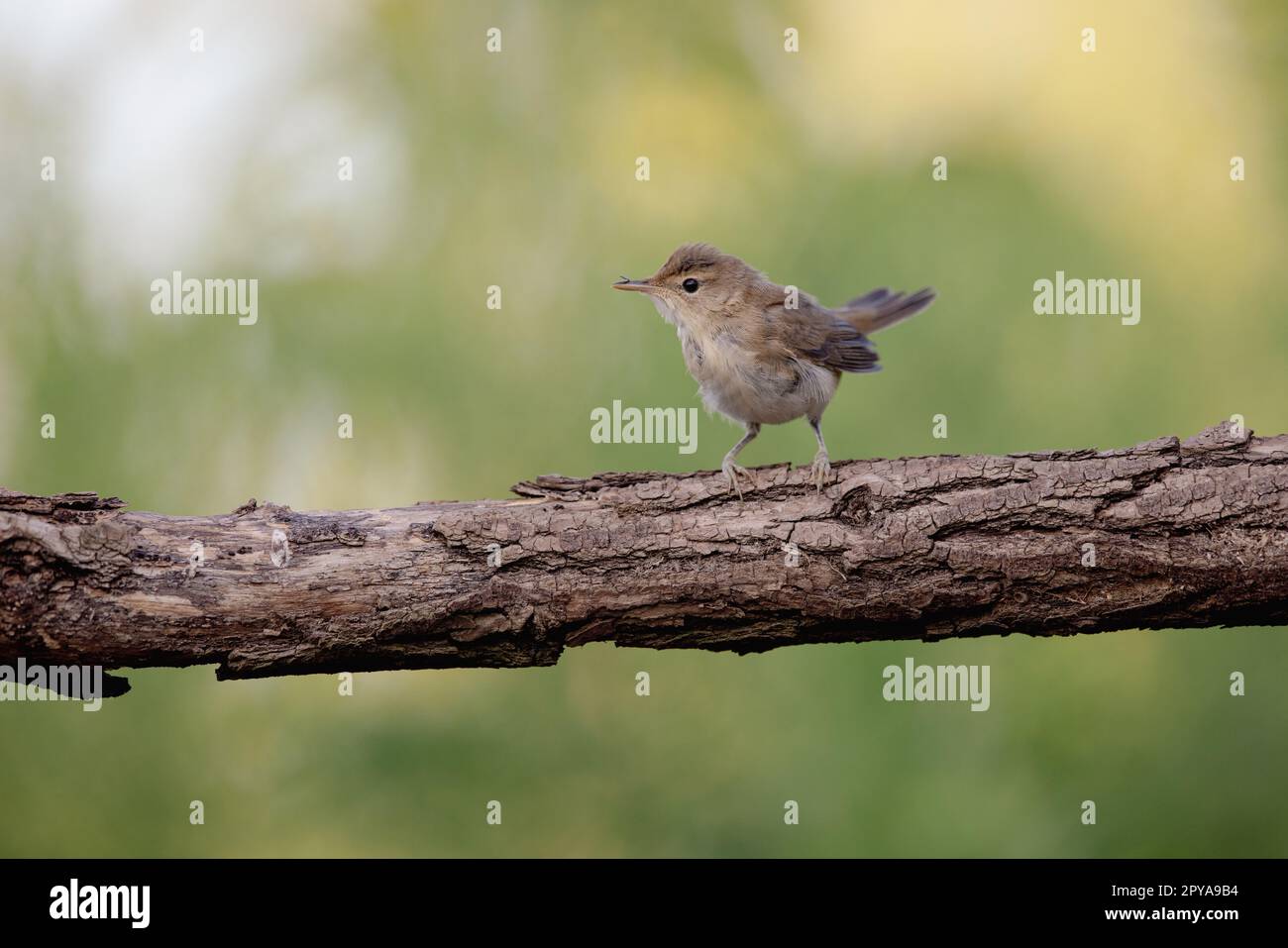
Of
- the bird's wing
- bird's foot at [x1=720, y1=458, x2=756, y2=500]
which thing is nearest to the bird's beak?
the bird's wing

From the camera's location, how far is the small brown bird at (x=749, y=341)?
193 inches

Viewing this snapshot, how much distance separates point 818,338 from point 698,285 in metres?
0.59

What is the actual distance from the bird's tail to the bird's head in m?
0.82

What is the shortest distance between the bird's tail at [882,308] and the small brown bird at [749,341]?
1.43 feet

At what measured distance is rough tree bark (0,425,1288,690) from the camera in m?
3.54

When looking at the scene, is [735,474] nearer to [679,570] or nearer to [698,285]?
[679,570]

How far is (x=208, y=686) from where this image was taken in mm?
6152

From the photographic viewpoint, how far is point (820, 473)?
3.96 meters

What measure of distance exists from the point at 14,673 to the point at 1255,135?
671 centimetres

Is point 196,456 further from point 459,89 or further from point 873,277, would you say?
point 873,277
